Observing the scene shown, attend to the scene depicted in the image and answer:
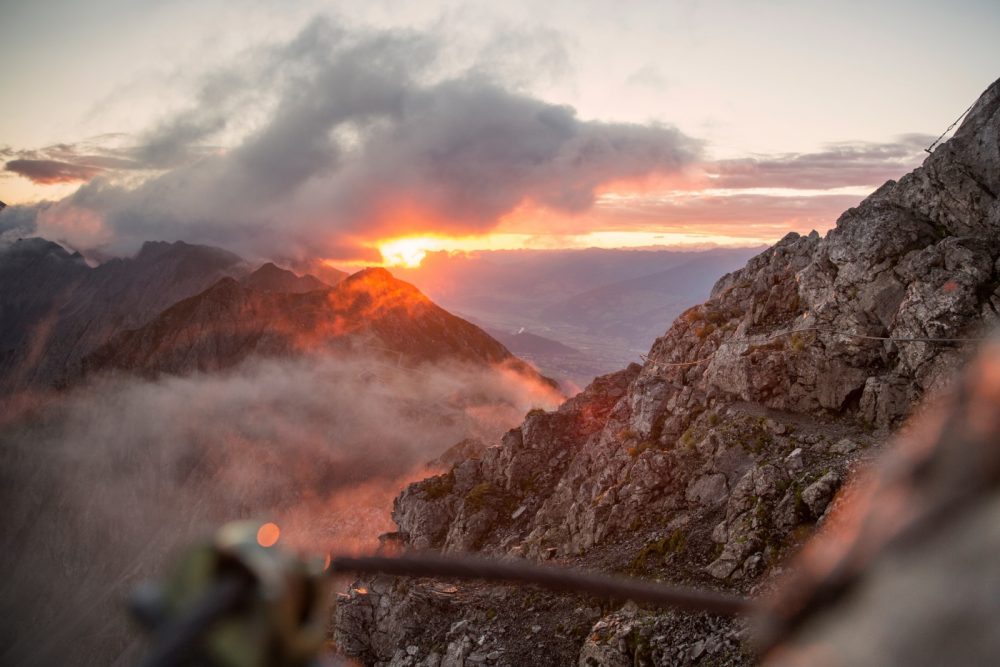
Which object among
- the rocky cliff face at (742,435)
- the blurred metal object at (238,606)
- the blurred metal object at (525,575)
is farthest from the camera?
the rocky cliff face at (742,435)

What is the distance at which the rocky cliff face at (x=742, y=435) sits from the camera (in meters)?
23.1

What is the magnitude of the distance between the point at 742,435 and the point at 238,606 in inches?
1248

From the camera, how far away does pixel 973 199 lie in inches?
1200

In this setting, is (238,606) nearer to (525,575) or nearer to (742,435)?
(525,575)

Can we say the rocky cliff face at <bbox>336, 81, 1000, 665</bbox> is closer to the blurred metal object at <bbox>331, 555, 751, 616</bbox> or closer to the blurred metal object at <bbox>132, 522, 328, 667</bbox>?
the blurred metal object at <bbox>331, 555, 751, 616</bbox>

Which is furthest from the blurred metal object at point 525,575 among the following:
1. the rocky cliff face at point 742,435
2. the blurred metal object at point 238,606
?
the rocky cliff face at point 742,435

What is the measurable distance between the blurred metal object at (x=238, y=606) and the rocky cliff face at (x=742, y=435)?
18.8 meters

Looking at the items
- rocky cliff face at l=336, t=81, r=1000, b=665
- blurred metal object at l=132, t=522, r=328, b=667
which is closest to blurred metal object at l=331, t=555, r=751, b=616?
blurred metal object at l=132, t=522, r=328, b=667

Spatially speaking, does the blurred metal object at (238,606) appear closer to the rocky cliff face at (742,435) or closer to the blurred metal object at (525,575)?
the blurred metal object at (525,575)

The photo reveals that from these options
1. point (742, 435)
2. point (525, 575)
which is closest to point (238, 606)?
point (525, 575)

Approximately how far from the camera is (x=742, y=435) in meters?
→ 29.9

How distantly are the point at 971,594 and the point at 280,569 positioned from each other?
1.52m

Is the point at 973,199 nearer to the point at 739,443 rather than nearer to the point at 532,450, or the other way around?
the point at 739,443

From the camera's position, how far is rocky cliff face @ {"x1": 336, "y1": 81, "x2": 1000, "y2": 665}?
2311cm
